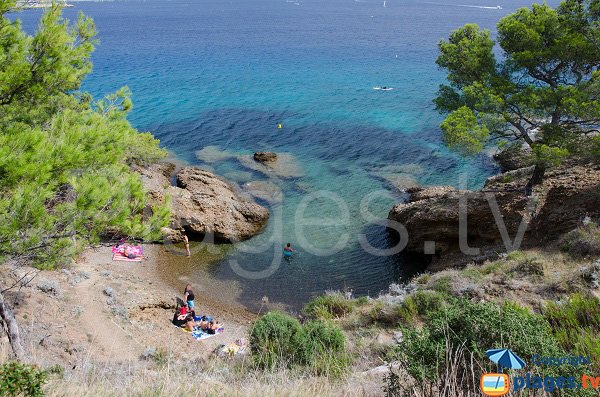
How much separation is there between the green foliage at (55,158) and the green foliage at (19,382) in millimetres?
2332

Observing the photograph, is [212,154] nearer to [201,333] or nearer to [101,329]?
[201,333]

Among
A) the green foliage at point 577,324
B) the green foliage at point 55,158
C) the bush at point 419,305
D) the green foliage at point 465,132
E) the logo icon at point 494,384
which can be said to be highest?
the green foliage at point 55,158

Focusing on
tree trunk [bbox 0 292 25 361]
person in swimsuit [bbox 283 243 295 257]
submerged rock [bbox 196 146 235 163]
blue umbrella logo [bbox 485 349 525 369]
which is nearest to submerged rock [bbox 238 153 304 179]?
submerged rock [bbox 196 146 235 163]

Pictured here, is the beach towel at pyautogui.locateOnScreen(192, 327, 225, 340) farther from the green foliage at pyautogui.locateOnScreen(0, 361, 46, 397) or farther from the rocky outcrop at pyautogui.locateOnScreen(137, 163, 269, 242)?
the green foliage at pyautogui.locateOnScreen(0, 361, 46, 397)

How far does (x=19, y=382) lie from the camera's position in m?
5.23

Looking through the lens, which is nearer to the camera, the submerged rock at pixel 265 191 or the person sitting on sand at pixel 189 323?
the person sitting on sand at pixel 189 323

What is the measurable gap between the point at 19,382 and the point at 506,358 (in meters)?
6.06

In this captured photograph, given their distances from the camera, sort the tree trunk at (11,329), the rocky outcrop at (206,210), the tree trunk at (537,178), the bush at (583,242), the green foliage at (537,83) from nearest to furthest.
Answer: the tree trunk at (11,329) → the bush at (583,242) → the green foliage at (537,83) → the tree trunk at (537,178) → the rocky outcrop at (206,210)

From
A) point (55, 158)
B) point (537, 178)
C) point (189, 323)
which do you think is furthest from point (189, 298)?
point (537, 178)

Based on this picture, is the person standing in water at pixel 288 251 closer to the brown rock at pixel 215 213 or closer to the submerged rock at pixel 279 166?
the brown rock at pixel 215 213

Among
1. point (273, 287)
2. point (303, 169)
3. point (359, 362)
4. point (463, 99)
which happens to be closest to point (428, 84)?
point (303, 169)

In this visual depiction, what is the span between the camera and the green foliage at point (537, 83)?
15.5 meters

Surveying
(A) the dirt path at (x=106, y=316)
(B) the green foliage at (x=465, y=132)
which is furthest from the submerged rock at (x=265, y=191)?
(B) the green foliage at (x=465, y=132)

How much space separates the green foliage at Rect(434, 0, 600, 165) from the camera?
15.5m
